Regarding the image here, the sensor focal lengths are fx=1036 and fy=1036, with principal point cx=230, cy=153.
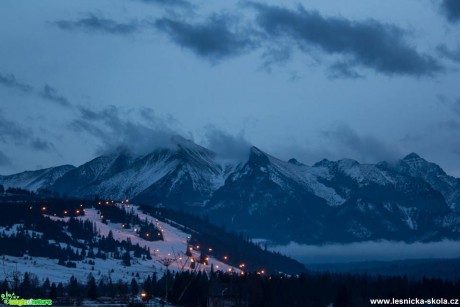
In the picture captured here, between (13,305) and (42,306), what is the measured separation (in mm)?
5507

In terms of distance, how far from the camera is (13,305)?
199 metres

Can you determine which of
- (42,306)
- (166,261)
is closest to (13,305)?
(42,306)

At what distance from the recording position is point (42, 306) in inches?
7869

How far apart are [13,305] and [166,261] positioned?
1236 inches

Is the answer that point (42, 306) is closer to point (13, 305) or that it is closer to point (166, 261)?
point (13, 305)

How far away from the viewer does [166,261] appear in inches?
7657
